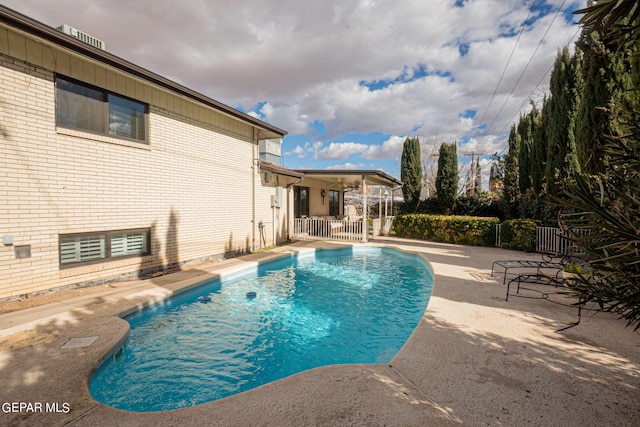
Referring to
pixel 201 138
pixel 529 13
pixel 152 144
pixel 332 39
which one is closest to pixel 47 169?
pixel 152 144

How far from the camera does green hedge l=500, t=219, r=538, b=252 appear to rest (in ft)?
37.5

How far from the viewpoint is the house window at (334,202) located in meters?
21.6

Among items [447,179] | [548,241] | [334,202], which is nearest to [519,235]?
[548,241]

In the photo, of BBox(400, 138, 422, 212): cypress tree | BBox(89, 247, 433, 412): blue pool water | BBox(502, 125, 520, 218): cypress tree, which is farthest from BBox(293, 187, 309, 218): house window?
BBox(502, 125, 520, 218): cypress tree

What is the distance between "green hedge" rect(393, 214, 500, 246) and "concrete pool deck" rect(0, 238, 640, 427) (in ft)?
28.0

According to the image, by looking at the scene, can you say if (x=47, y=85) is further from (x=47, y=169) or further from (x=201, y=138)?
(x=201, y=138)

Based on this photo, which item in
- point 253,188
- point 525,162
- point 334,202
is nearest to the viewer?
point 253,188

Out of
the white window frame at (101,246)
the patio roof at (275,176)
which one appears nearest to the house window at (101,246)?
the white window frame at (101,246)

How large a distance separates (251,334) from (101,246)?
4.39 metres

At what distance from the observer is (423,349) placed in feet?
12.0

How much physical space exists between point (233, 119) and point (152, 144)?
11.7 feet

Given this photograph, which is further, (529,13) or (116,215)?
(529,13)

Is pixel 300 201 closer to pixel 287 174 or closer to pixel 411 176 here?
pixel 287 174

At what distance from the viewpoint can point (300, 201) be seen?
17594mm
